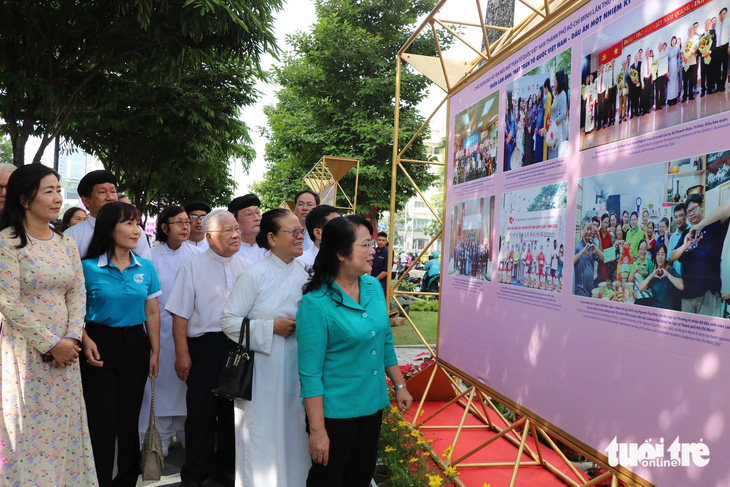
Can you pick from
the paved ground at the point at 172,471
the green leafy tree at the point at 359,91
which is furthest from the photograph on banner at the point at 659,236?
the green leafy tree at the point at 359,91

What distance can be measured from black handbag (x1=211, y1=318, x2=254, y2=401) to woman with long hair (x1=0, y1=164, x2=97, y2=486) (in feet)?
2.72

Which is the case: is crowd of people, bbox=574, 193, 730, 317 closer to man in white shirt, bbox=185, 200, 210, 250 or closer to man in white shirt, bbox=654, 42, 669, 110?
man in white shirt, bbox=654, 42, 669, 110

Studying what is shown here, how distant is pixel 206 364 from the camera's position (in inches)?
144

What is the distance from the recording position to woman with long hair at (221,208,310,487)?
2.92 meters

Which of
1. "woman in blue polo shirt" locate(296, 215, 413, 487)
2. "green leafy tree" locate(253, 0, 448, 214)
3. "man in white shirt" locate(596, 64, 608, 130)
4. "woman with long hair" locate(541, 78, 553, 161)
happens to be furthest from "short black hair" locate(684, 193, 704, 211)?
"green leafy tree" locate(253, 0, 448, 214)

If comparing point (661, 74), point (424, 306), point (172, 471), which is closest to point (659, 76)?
point (661, 74)

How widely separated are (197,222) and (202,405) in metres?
2.15

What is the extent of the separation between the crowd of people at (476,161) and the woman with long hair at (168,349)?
83.5 inches

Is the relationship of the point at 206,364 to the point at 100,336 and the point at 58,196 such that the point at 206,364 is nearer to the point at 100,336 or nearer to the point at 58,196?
the point at 100,336

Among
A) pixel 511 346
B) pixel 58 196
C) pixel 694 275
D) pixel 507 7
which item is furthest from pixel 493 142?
pixel 507 7

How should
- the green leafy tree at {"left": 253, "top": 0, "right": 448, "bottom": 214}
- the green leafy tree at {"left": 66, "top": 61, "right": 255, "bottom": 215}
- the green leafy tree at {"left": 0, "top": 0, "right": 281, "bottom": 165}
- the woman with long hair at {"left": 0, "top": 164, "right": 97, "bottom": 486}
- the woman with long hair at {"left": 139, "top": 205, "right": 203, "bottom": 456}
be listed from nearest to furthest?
the woman with long hair at {"left": 0, "top": 164, "right": 97, "bottom": 486}
the woman with long hair at {"left": 139, "top": 205, "right": 203, "bottom": 456}
the green leafy tree at {"left": 0, "top": 0, "right": 281, "bottom": 165}
the green leafy tree at {"left": 66, "top": 61, "right": 255, "bottom": 215}
the green leafy tree at {"left": 253, "top": 0, "right": 448, "bottom": 214}

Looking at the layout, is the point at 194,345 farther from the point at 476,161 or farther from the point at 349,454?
the point at 476,161

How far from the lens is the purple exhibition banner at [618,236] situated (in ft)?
6.64

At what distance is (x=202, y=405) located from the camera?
3.58 meters
